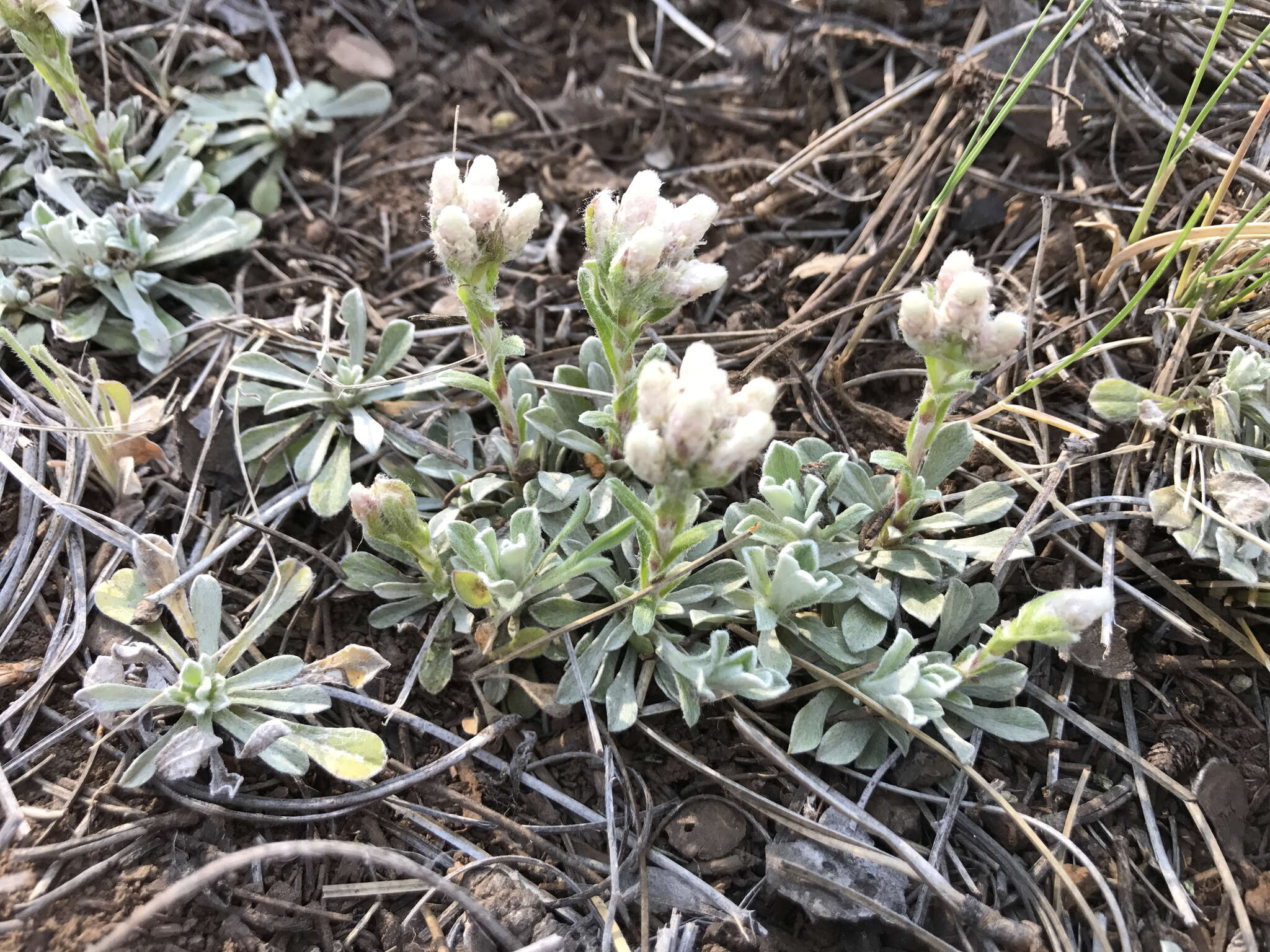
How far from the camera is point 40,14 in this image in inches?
101

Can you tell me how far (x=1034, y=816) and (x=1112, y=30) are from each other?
2503 millimetres

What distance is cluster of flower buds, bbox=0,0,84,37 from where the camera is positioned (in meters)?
2.48

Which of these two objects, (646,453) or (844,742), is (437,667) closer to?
(646,453)

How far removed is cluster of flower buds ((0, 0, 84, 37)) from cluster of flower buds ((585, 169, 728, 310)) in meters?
1.80

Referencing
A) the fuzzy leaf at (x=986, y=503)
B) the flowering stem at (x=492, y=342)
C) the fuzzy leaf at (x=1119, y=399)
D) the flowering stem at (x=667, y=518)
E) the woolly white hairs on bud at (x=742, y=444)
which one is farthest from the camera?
the fuzzy leaf at (x=1119, y=399)

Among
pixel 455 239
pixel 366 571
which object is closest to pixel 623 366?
pixel 455 239

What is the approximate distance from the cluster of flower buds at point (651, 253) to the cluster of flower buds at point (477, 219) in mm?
167

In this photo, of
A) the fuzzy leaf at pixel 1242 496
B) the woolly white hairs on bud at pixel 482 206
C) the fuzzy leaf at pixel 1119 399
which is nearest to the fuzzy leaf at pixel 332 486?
the woolly white hairs on bud at pixel 482 206

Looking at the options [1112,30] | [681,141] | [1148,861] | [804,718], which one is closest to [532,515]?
[804,718]

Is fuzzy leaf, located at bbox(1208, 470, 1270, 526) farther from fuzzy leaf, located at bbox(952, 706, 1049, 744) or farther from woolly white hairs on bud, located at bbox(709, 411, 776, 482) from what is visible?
woolly white hairs on bud, located at bbox(709, 411, 776, 482)

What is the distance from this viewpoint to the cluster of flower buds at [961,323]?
6.06ft

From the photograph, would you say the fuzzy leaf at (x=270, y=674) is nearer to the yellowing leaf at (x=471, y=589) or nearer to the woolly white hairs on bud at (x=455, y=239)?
→ the yellowing leaf at (x=471, y=589)

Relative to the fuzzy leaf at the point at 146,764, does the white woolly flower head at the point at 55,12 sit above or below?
above

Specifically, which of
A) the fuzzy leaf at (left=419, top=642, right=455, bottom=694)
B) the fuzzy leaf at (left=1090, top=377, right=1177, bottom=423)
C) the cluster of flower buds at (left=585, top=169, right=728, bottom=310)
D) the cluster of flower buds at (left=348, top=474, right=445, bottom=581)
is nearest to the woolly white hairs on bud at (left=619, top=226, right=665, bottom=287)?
the cluster of flower buds at (left=585, top=169, right=728, bottom=310)
